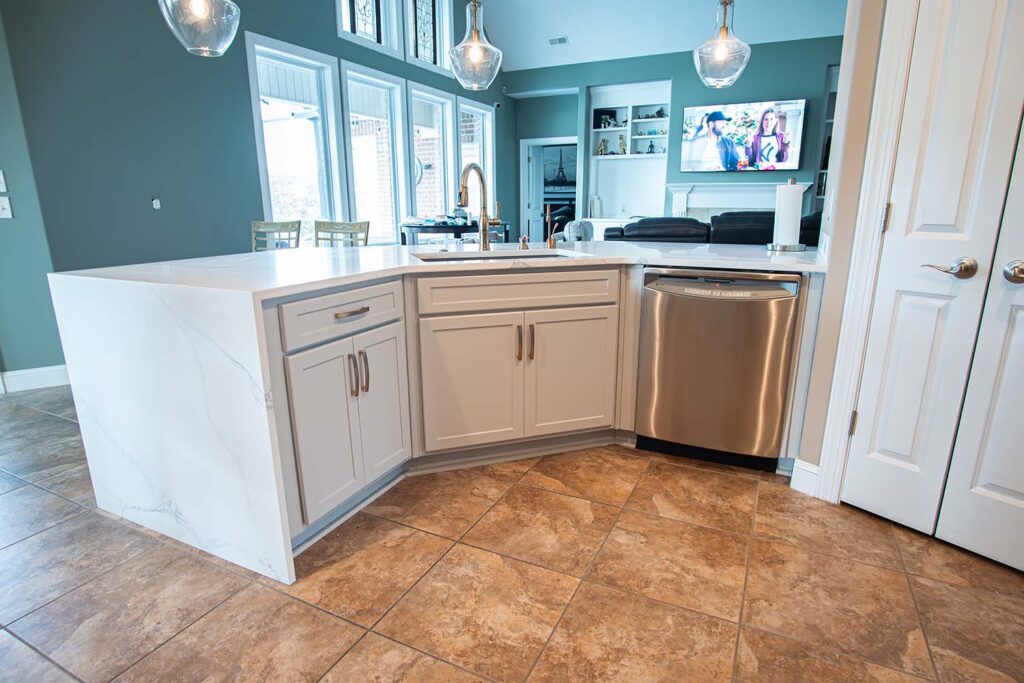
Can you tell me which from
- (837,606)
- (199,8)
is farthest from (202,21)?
(837,606)

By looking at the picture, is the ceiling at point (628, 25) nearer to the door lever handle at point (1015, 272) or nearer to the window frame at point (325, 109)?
the window frame at point (325, 109)

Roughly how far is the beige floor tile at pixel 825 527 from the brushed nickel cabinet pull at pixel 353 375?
1.52 m

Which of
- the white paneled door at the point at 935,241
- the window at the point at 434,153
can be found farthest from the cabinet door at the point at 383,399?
the window at the point at 434,153

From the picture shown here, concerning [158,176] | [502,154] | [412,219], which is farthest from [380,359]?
[502,154]

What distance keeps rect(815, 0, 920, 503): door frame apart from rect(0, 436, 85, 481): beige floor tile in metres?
3.27

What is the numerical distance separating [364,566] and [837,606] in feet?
4.73

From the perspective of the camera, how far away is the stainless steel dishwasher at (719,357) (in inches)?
86.8

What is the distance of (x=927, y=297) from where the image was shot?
1.81m

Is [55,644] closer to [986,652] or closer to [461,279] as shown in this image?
[461,279]

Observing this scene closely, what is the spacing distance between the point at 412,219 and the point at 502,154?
337 cm

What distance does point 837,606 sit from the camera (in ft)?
5.17

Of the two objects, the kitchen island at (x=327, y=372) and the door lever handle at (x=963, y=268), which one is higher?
the door lever handle at (x=963, y=268)

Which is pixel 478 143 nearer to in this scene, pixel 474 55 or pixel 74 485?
pixel 474 55

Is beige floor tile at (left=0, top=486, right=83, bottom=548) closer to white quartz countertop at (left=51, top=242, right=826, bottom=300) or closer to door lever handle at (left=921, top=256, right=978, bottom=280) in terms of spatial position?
white quartz countertop at (left=51, top=242, right=826, bottom=300)
